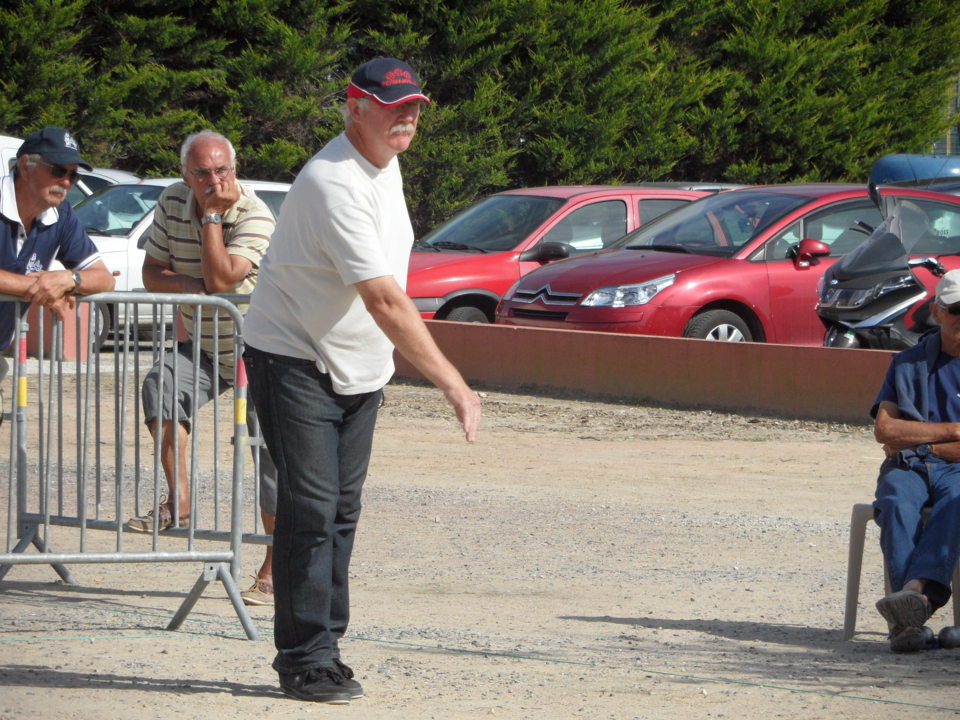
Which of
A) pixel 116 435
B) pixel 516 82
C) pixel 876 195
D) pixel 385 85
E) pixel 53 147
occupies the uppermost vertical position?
pixel 516 82

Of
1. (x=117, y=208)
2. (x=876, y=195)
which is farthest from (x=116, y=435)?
(x=117, y=208)

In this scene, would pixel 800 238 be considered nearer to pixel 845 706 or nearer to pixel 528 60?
pixel 845 706

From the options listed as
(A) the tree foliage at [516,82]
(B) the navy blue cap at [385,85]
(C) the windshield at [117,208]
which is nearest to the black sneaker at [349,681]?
(B) the navy blue cap at [385,85]

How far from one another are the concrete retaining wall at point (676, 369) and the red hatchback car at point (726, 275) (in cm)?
35

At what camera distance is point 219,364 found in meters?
5.88

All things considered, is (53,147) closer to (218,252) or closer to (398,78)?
(218,252)

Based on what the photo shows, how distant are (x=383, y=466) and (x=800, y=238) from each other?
15.5 ft

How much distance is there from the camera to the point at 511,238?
14.1 m

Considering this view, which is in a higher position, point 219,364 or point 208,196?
point 208,196

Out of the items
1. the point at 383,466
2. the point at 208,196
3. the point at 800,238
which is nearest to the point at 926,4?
the point at 800,238

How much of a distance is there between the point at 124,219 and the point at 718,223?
6526 millimetres

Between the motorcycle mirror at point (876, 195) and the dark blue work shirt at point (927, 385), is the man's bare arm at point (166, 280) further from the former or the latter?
the motorcycle mirror at point (876, 195)

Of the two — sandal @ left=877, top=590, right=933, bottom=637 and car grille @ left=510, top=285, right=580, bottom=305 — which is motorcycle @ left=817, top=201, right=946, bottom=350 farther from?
sandal @ left=877, top=590, right=933, bottom=637

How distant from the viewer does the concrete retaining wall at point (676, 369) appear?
423 inches
